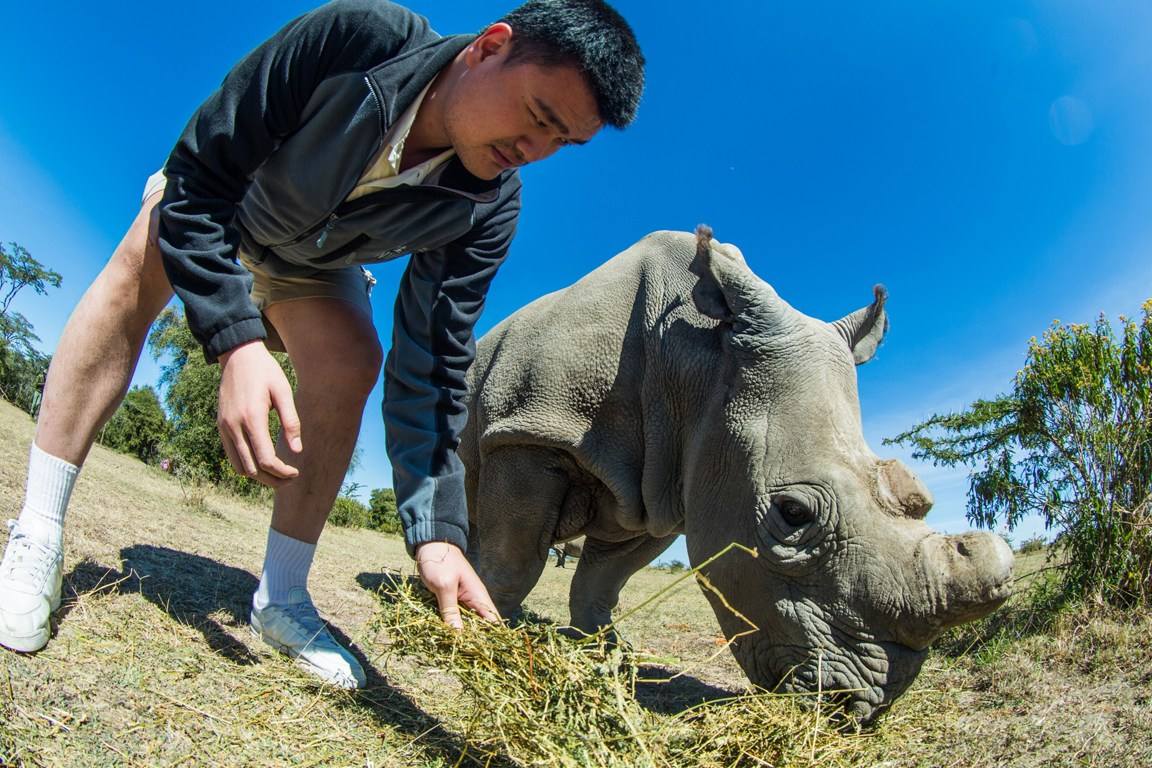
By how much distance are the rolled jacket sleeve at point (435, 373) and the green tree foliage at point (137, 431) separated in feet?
71.8

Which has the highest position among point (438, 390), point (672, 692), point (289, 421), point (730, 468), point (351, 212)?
point (351, 212)

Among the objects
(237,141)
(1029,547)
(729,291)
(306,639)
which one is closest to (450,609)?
(306,639)

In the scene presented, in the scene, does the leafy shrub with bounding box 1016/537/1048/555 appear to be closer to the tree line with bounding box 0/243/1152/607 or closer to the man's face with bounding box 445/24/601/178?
the tree line with bounding box 0/243/1152/607

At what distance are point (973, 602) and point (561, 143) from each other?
2139 mm

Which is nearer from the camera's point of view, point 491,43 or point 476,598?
point 476,598

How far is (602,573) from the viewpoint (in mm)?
5039

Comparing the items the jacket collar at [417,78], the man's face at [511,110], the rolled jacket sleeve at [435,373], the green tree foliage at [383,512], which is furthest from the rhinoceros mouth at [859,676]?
the green tree foliage at [383,512]

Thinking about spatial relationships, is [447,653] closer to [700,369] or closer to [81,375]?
[81,375]

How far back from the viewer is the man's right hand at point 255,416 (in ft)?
5.87

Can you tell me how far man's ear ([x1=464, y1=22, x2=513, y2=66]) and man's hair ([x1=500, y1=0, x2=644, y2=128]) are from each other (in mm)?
31

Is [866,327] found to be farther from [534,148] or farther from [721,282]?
[534,148]

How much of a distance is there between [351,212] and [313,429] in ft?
3.00

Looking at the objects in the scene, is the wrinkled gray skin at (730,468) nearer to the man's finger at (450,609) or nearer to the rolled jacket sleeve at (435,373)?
the rolled jacket sleeve at (435,373)

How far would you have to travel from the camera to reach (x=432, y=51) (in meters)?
2.57
